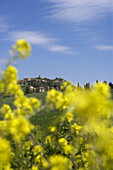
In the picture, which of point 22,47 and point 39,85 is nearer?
point 22,47

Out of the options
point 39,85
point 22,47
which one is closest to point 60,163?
point 22,47

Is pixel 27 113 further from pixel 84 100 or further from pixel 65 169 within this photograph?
pixel 84 100

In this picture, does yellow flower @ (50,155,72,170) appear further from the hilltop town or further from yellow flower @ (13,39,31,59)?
the hilltop town

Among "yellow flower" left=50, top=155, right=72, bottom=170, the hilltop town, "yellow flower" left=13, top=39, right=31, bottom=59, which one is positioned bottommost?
"yellow flower" left=50, top=155, right=72, bottom=170

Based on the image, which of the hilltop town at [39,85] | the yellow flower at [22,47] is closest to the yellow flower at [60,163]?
the yellow flower at [22,47]

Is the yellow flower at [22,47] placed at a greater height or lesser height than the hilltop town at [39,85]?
lesser

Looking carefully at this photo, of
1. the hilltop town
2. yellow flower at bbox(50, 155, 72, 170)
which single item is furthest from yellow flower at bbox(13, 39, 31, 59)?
the hilltop town

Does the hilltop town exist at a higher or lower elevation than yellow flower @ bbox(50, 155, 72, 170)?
higher

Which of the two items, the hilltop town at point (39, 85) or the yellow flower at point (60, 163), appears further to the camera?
the hilltop town at point (39, 85)

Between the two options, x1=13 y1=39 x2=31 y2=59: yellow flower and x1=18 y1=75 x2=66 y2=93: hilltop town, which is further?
x1=18 y1=75 x2=66 y2=93: hilltop town

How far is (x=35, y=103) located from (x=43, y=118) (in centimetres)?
634

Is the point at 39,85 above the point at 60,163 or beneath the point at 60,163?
above

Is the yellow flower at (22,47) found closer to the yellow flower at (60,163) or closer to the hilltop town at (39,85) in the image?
the yellow flower at (60,163)

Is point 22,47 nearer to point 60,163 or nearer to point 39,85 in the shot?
point 60,163
